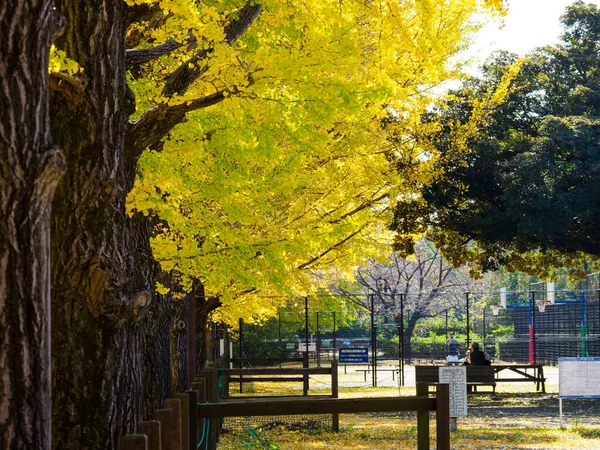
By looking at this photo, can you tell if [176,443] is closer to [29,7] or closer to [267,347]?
[29,7]

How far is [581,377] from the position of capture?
17406mm

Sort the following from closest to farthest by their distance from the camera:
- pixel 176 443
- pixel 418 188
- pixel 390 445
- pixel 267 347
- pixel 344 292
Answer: pixel 176 443 → pixel 390 445 → pixel 418 188 → pixel 267 347 → pixel 344 292

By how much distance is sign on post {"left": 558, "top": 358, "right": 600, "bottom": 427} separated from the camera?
17297 mm

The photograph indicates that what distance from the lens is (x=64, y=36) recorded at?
6.75 metres

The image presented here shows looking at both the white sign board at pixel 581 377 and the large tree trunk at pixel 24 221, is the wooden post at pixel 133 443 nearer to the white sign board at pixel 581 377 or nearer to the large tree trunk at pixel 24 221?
the large tree trunk at pixel 24 221

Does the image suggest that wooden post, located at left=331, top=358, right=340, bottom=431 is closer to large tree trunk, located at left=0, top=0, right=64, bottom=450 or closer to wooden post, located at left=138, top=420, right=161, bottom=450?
wooden post, located at left=138, top=420, right=161, bottom=450

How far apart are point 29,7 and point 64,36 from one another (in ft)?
8.83

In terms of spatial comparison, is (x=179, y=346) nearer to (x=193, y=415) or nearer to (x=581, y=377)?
(x=581, y=377)

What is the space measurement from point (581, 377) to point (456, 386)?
2.38 m

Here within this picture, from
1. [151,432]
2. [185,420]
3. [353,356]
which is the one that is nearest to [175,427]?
[185,420]

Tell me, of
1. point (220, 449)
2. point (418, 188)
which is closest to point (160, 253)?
point (220, 449)

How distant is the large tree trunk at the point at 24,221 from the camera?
13.1 ft

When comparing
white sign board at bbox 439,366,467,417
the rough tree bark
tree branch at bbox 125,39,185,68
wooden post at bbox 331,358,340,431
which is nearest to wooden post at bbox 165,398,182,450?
the rough tree bark

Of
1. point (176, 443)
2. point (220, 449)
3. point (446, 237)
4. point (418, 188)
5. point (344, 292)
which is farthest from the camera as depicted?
point (344, 292)
